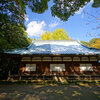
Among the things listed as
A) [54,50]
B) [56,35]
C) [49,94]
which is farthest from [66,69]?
[56,35]

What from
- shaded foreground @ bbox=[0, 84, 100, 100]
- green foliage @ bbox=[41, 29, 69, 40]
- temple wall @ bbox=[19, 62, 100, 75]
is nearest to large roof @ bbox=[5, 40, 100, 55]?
temple wall @ bbox=[19, 62, 100, 75]

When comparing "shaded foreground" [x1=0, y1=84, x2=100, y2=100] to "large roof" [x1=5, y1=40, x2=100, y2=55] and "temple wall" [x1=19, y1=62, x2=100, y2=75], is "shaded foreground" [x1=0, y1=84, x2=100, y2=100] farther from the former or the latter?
"large roof" [x1=5, y1=40, x2=100, y2=55]

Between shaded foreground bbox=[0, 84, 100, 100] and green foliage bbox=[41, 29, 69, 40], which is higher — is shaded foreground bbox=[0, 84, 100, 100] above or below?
below

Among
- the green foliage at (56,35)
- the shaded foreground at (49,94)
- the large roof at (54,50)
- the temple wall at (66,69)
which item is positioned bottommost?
the shaded foreground at (49,94)

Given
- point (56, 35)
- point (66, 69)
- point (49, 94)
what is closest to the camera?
point (49, 94)

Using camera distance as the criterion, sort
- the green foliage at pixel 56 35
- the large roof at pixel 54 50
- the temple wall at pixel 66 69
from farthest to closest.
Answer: the green foliage at pixel 56 35, the temple wall at pixel 66 69, the large roof at pixel 54 50

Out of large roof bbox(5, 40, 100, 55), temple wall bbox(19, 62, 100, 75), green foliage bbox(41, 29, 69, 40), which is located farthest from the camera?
green foliage bbox(41, 29, 69, 40)

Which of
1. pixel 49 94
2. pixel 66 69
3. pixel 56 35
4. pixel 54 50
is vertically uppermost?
pixel 56 35

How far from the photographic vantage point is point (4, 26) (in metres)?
7.79

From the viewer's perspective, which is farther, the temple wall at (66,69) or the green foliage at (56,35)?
the green foliage at (56,35)

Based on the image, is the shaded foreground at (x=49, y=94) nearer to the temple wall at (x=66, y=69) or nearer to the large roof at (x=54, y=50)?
the temple wall at (x=66, y=69)

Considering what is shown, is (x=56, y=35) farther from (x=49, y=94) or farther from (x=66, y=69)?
(x=49, y=94)

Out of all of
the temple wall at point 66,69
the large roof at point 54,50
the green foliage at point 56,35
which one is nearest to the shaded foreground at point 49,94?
the temple wall at point 66,69

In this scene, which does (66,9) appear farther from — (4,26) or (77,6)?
(4,26)
